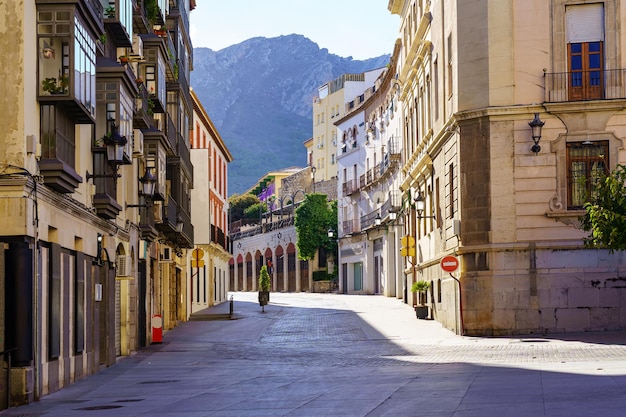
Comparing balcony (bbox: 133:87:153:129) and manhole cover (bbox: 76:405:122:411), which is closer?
manhole cover (bbox: 76:405:122:411)

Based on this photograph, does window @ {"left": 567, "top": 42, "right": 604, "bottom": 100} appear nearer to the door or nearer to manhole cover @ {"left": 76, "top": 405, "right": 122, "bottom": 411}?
manhole cover @ {"left": 76, "top": 405, "right": 122, "bottom": 411}

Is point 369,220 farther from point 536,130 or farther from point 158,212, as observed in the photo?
point 536,130

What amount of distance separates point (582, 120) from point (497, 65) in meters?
2.66

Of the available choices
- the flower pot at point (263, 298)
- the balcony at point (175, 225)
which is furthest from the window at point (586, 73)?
the flower pot at point (263, 298)

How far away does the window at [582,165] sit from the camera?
94.1ft

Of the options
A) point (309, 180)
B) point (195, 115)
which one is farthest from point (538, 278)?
point (309, 180)

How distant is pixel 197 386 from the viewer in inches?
704

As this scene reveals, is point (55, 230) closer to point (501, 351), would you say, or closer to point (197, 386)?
point (197, 386)

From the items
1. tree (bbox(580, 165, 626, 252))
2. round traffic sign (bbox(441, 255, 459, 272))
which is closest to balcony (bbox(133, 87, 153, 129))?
round traffic sign (bbox(441, 255, 459, 272))

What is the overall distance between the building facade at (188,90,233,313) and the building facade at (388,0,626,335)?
48.2ft

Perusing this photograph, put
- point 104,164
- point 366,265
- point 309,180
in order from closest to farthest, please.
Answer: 1. point 104,164
2. point 366,265
3. point 309,180

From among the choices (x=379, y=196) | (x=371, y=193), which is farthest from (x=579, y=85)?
(x=371, y=193)

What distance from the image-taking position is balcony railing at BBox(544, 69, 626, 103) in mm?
28703

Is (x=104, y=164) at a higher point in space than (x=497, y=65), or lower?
lower
